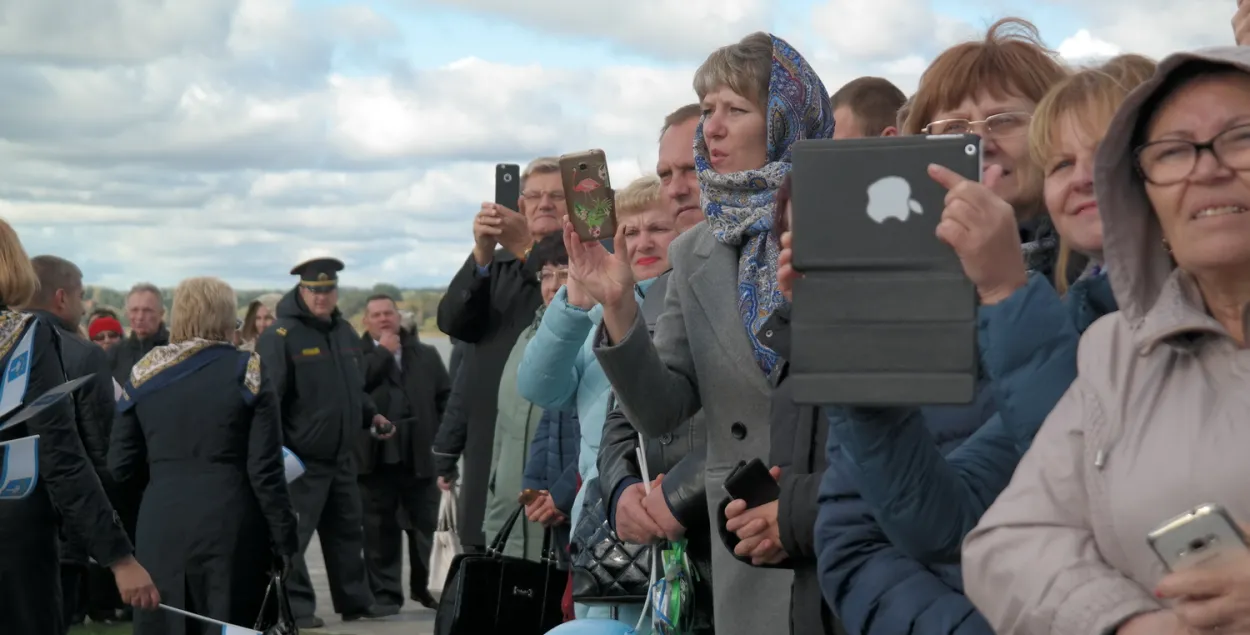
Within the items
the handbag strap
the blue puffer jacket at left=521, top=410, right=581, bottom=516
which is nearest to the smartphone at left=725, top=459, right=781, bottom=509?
the handbag strap

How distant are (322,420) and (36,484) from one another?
547 cm

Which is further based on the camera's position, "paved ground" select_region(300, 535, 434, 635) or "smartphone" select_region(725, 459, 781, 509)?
"paved ground" select_region(300, 535, 434, 635)

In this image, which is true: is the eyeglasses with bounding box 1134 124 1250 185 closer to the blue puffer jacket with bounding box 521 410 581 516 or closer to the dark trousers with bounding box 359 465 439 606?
the blue puffer jacket with bounding box 521 410 581 516

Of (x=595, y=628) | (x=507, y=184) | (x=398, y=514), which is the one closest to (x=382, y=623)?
(x=398, y=514)

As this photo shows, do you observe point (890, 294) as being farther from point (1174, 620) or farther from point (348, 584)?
point (348, 584)

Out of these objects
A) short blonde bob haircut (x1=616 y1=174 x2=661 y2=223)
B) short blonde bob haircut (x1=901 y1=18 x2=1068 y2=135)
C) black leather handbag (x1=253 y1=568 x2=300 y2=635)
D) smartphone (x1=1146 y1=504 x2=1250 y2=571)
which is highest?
short blonde bob haircut (x1=901 y1=18 x2=1068 y2=135)

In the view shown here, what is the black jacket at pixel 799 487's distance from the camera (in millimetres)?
3312

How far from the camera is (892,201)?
2447mm

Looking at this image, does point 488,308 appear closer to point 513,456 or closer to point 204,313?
point 513,456

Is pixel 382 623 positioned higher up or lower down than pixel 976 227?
lower down

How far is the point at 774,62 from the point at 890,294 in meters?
1.87

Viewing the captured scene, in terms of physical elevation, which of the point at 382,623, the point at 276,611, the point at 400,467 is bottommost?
the point at 382,623

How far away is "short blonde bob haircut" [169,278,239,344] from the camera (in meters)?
8.25

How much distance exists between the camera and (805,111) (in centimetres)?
419
